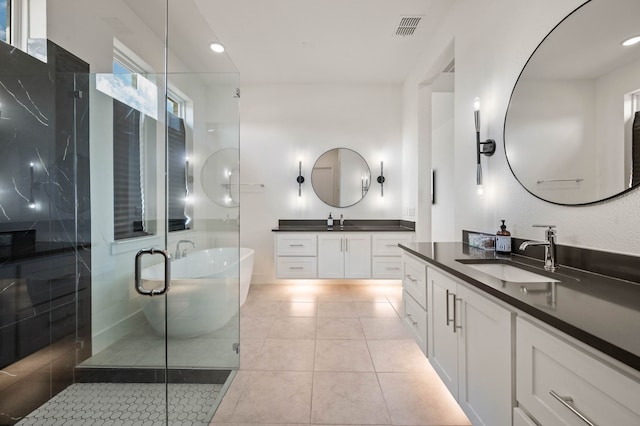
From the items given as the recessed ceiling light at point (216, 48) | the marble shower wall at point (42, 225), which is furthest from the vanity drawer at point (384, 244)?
the marble shower wall at point (42, 225)

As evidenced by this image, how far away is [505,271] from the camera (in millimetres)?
1512

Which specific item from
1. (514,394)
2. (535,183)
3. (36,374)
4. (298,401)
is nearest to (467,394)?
(514,394)

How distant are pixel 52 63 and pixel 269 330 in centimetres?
252

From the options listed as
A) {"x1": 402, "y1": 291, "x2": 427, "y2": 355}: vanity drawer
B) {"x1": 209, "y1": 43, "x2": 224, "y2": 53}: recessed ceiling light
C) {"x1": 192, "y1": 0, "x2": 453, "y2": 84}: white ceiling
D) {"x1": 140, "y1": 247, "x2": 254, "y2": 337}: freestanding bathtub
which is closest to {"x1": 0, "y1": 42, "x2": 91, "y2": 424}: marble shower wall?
{"x1": 140, "y1": 247, "x2": 254, "y2": 337}: freestanding bathtub

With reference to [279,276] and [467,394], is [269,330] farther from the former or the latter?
[467,394]

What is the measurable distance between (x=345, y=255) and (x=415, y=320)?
1.88 metres

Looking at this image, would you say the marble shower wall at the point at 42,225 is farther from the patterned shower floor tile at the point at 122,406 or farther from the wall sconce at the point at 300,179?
the wall sconce at the point at 300,179

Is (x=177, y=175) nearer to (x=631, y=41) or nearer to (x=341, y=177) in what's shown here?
(x=631, y=41)

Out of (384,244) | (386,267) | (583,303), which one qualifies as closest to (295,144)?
(384,244)

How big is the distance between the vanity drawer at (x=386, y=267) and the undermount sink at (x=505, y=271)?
2.17 metres

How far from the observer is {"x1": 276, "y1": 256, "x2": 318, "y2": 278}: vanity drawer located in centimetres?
376

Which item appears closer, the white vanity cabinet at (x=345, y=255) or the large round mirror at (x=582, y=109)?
the large round mirror at (x=582, y=109)

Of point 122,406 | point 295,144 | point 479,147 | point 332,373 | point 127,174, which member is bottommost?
point 332,373

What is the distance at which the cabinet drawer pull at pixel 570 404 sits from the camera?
660 millimetres
